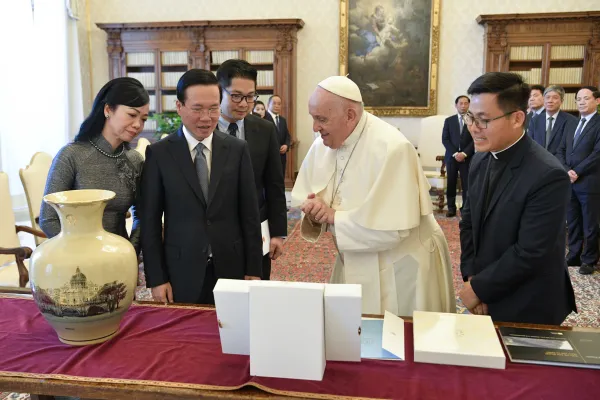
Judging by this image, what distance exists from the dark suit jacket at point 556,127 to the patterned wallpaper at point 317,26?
3303 mm

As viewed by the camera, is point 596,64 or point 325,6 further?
point 325,6

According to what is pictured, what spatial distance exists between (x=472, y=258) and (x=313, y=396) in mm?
1260

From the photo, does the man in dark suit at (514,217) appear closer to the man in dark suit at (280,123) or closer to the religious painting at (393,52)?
the man in dark suit at (280,123)

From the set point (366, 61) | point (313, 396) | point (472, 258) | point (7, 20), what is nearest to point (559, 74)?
point (366, 61)

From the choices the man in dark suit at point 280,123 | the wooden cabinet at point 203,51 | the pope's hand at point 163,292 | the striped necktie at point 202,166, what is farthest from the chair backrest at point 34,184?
the wooden cabinet at point 203,51

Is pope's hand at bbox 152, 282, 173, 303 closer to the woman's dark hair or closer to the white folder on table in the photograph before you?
the white folder on table

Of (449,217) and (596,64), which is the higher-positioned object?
(596,64)

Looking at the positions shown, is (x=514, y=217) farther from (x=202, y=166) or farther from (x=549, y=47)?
(x=549, y=47)

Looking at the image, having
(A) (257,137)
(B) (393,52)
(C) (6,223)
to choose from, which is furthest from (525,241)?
(B) (393,52)

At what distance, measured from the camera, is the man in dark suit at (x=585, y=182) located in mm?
5301

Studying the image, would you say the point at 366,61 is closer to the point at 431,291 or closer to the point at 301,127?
the point at 301,127

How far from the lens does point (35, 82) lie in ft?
25.4

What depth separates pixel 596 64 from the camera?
8453 millimetres

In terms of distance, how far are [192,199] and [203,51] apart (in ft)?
24.9
